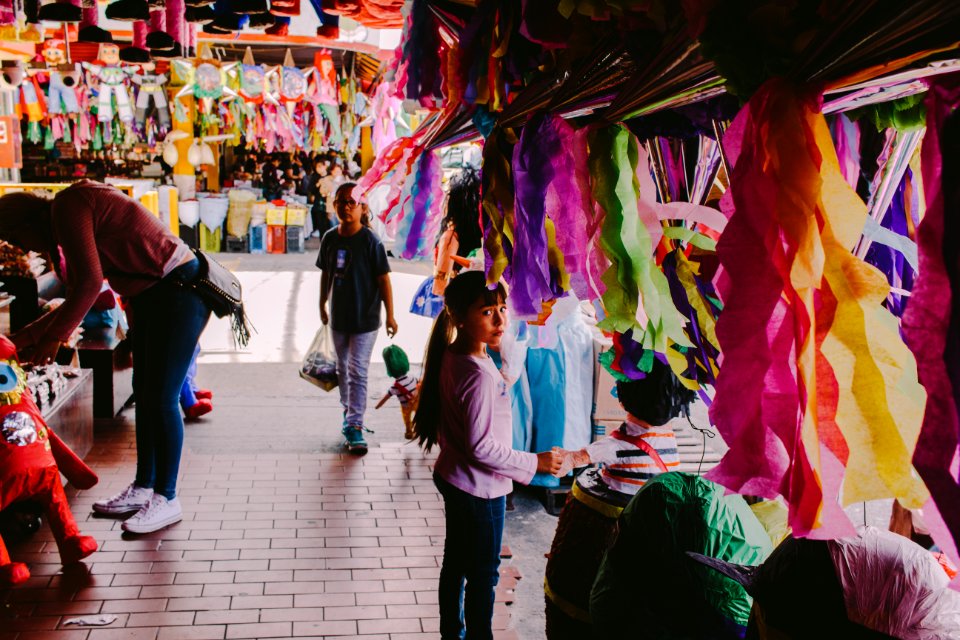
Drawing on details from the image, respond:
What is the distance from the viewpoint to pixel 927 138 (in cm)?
77

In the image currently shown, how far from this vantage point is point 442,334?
2.58 m

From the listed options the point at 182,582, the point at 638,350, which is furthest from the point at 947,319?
the point at 182,582

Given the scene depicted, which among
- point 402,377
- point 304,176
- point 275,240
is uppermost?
point 304,176

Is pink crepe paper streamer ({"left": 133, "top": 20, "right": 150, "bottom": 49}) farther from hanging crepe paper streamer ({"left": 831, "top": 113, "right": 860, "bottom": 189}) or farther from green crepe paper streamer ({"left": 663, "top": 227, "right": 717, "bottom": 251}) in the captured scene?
hanging crepe paper streamer ({"left": 831, "top": 113, "right": 860, "bottom": 189})

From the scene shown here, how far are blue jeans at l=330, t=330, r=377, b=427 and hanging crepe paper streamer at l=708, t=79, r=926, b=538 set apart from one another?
3856 mm

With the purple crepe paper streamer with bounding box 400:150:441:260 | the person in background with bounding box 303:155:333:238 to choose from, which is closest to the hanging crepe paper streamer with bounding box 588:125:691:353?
the purple crepe paper streamer with bounding box 400:150:441:260

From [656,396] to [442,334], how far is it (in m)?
0.71

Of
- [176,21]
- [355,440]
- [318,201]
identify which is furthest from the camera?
[318,201]

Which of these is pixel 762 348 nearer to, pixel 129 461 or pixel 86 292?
pixel 86 292

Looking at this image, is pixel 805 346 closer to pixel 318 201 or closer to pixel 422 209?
pixel 422 209

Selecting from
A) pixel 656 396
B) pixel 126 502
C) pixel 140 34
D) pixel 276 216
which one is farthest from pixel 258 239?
pixel 656 396

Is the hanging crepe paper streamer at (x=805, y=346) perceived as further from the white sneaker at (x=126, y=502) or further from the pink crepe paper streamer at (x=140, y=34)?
the pink crepe paper streamer at (x=140, y=34)

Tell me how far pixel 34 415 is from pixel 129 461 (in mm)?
1325

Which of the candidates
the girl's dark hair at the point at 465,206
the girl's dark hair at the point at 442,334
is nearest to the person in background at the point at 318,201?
the girl's dark hair at the point at 465,206
